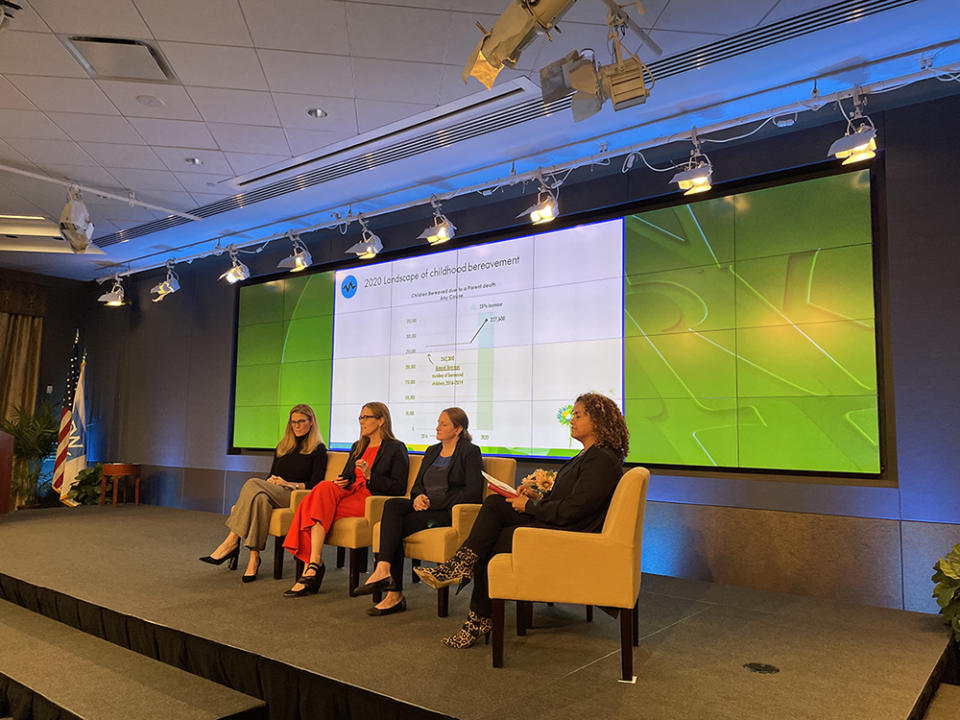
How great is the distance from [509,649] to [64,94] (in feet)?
14.0

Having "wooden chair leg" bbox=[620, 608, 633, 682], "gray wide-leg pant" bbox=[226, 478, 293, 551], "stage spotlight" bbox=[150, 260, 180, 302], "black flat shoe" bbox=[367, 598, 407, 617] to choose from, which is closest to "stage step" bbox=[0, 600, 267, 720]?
"black flat shoe" bbox=[367, 598, 407, 617]

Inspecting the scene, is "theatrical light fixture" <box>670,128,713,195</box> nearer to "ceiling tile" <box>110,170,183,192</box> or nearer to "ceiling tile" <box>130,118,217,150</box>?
"ceiling tile" <box>130,118,217,150</box>

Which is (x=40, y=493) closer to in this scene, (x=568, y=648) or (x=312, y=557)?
(x=312, y=557)

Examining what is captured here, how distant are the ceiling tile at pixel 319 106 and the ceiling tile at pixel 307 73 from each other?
0.08 metres

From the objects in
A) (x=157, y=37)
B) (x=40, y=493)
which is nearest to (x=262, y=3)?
(x=157, y=37)

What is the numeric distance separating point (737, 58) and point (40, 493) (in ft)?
31.5

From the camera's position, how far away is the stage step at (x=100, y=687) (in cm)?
268

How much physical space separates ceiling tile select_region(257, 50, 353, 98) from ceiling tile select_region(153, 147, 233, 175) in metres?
1.33

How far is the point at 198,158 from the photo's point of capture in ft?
17.9

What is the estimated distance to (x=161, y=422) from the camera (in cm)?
885

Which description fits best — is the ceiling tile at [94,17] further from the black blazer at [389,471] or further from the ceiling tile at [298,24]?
the black blazer at [389,471]

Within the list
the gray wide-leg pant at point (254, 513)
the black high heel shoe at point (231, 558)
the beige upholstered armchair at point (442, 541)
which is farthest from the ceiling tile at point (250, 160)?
the beige upholstered armchair at point (442, 541)

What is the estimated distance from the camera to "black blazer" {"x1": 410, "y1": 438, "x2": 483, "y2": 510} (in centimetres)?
396

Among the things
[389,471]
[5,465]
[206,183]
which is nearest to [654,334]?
[389,471]
